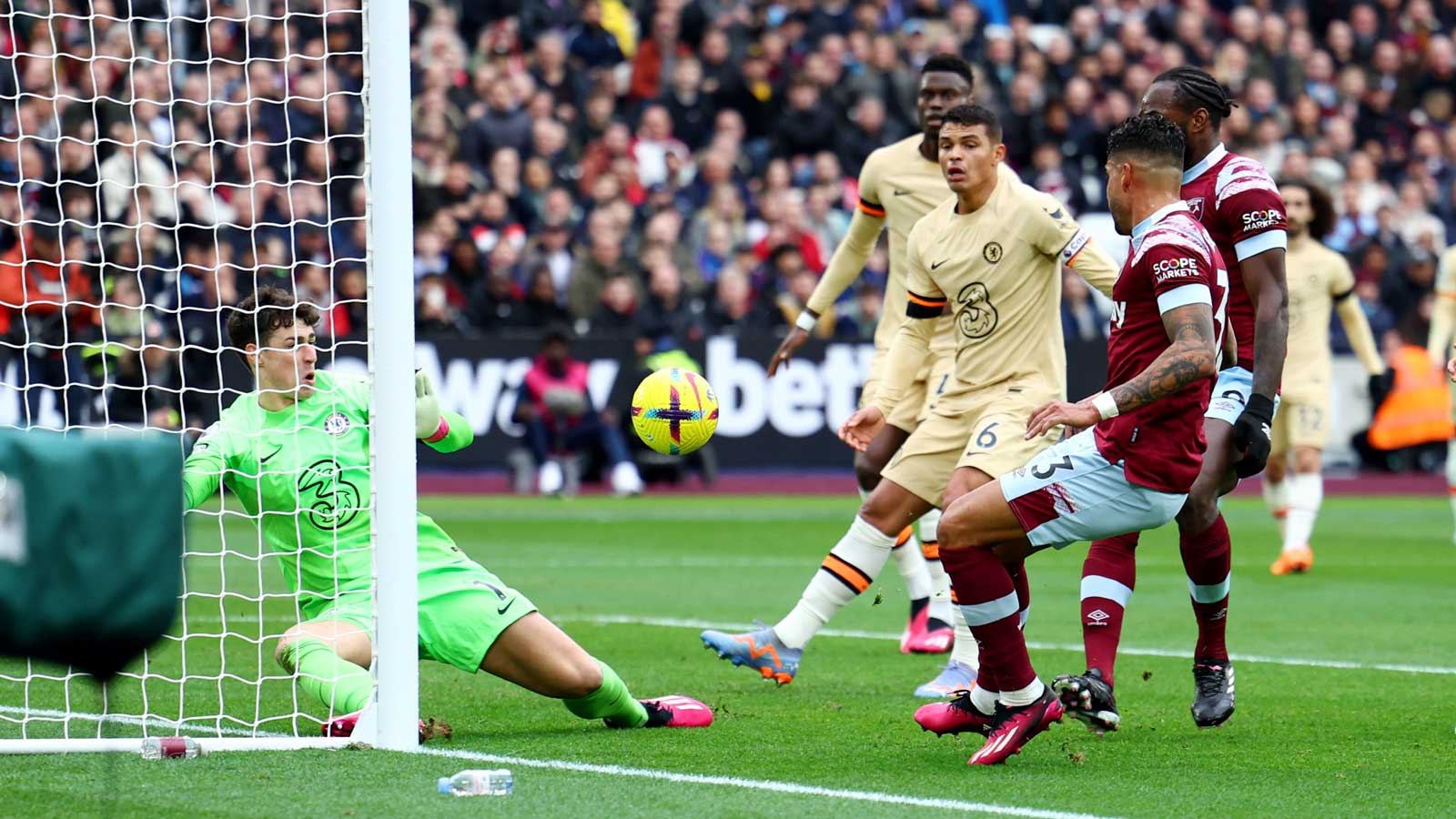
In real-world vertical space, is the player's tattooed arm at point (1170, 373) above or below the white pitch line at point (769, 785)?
above

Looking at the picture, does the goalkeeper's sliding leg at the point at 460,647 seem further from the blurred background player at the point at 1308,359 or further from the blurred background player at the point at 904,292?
the blurred background player at the point at 1308,359

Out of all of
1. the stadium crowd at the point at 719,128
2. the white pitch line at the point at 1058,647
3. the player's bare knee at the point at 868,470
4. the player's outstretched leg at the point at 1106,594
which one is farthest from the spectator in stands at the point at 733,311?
the player's outstretched leg at the point at 1106,594

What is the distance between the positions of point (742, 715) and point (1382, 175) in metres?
19.2

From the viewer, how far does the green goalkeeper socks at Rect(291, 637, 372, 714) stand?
20.6 feet

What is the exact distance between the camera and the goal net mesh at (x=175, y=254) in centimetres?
707

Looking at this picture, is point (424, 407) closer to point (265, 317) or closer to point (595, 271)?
point (265, 317)

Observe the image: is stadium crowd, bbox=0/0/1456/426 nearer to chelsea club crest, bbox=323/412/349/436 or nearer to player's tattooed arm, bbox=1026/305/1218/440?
chelsea club crest, bbox=323/412/349/436

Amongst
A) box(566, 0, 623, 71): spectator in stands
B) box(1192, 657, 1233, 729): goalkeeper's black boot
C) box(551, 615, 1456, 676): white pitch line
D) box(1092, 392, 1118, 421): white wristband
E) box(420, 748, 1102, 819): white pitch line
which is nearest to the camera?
box(420, 748, 1102, 819): white pitch line

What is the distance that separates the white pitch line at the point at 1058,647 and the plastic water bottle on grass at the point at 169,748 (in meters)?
4.06

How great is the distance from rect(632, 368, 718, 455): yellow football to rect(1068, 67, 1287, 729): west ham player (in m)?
1.49

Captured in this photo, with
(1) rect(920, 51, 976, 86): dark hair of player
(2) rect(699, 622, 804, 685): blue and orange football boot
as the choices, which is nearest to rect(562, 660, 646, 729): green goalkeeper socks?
(2) rect(699, 622, 804, 685): blue and orange football boot

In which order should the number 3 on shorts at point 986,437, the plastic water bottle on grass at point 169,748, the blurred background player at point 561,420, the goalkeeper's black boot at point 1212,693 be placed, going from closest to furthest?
the plastic water bottle on grass at point 169,748
the goalkeeper's black boot at point 1212,693
the number 3 on shorts at point 986,437
the blurred background player at point 561,420

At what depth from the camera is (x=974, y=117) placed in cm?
744

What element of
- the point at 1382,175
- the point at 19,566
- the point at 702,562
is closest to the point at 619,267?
the point at 702,562
